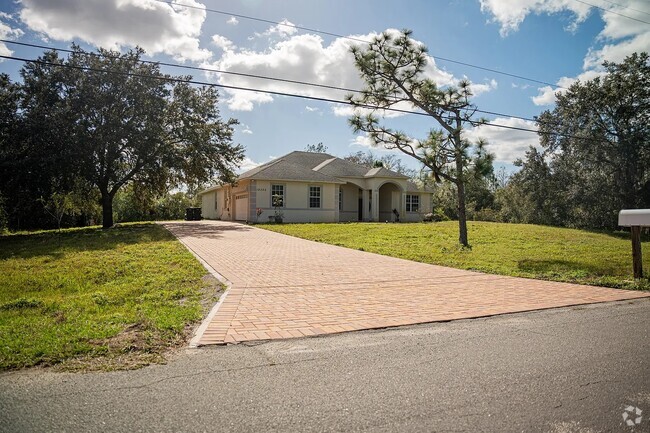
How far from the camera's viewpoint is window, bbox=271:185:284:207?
1081 inches

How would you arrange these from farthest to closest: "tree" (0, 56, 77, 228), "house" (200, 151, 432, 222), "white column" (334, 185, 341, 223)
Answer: "white column" (334, 185, 341, 223) → "house" (200, 151, 432, 222) → "tree" (0, 56, 77, 228)

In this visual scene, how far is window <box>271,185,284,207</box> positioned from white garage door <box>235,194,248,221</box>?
2.15 meters

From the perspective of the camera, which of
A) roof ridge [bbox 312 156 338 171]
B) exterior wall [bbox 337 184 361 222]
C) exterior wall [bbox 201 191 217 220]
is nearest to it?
exterior wall [bbox 337 184 361 222]

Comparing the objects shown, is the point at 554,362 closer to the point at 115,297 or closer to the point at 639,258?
the point at 115,297

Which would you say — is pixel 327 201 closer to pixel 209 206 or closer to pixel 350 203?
pixel 350 203

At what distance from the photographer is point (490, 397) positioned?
117 inches

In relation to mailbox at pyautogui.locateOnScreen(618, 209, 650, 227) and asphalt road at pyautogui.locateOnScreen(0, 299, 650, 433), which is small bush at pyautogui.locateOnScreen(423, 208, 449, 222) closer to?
mailbox at pyautogui.locateOnScreen(618, 209, 650, 227)

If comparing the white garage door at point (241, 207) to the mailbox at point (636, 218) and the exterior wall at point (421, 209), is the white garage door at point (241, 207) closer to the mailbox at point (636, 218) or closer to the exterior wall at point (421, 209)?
the exterior wall at point (421, 209)

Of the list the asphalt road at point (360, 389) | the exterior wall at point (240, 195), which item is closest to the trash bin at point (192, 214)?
the exterior wall at point (240, 195)

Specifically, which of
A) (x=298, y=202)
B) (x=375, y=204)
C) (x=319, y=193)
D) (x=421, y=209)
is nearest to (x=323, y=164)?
(x=319, y=193)

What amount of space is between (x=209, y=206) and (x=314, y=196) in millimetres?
16904

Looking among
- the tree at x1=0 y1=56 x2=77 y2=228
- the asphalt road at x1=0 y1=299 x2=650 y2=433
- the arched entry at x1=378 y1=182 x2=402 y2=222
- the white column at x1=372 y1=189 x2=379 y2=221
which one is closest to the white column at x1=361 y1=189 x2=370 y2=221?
the white column at x1=372 y1=189 x2=379 y2=221

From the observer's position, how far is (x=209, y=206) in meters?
41.1

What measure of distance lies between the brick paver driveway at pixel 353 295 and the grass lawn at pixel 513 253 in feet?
4.03
